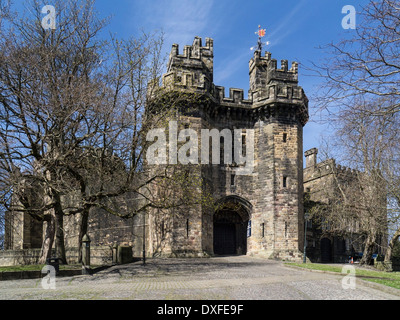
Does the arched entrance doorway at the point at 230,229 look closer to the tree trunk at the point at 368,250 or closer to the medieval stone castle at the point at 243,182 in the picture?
the medieval stone castle at the point at 243,182

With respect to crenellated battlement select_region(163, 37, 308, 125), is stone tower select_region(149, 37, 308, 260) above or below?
below

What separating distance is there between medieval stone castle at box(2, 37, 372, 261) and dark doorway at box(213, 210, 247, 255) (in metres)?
0.07

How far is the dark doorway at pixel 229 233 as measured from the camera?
83.9ft

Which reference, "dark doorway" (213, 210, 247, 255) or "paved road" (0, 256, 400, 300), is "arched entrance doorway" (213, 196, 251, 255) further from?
"paved road" (0, 256, 400, 300)

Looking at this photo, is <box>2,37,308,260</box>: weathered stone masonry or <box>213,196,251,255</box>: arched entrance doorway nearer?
<box>2,37,308,260</box>: weathered stone masonry

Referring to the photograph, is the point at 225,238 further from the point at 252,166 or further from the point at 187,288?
the point at 187,288

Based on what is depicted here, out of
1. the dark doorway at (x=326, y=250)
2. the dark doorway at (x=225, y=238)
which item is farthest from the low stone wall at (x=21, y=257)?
the dark doorway at (x=326, y=250)

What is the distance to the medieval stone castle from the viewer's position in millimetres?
22328

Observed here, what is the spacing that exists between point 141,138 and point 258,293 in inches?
379

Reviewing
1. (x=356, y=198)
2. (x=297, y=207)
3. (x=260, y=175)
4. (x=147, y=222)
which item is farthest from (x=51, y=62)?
(x=356, y=198)

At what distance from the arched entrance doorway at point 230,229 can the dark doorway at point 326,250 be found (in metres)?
9.60

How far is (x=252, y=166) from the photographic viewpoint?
2509cm

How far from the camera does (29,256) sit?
21.0 meters

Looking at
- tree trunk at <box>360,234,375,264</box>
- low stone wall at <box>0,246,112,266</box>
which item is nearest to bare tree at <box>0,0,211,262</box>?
low stone wall at <box>0,246,112,266</box>
